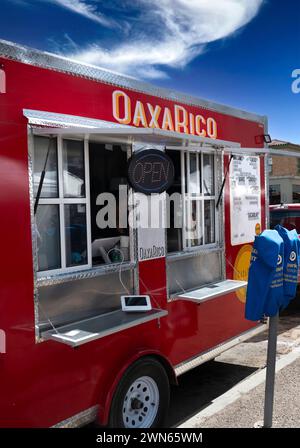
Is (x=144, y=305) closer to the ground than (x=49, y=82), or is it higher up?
closer to the ground

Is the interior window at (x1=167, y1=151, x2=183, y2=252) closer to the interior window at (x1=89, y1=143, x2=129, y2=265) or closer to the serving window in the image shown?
the serving window

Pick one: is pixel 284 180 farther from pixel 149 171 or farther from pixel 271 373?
pixel 271 373

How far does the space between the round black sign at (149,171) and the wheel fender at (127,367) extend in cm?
129

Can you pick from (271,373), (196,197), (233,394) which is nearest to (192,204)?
(196,197)

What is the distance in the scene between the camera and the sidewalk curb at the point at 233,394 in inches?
160

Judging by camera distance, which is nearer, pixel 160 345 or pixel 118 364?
pixel 118 364

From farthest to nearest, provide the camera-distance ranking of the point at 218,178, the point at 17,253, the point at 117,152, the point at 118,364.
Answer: the point at 218,178 → the point at 117,152 → the point at 118,364 → the point at 17,253

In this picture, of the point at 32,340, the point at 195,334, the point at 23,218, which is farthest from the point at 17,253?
the point at 195,334

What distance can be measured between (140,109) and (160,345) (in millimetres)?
2048

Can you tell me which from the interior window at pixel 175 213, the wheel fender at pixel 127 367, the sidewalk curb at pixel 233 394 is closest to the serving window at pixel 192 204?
the interior window at pixel 175 213

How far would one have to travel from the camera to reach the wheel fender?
331 cm

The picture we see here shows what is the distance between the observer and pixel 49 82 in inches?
124
